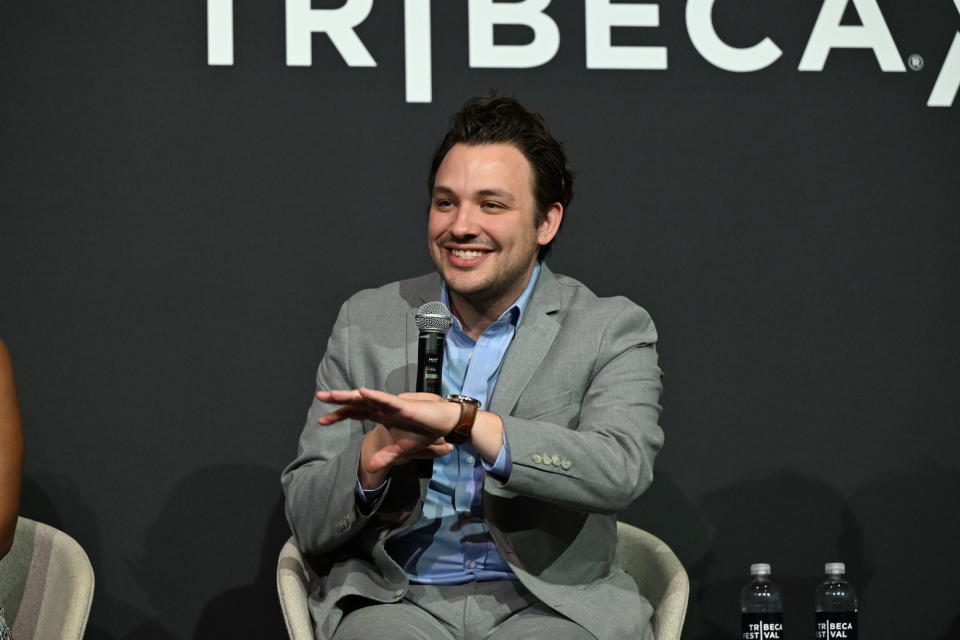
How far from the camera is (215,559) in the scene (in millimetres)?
3738

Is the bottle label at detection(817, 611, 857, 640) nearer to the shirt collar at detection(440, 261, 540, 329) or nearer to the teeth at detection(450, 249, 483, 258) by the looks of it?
the shirt collar at detection(440, 261, 540, 329)

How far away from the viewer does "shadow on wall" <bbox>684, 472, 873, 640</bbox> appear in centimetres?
388

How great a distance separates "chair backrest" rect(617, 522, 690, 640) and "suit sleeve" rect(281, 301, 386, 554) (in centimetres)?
73

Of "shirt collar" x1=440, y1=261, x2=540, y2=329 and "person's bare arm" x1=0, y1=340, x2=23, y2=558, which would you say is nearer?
"person's bare arm" x1=0, y1=340, x2=23, y2=558

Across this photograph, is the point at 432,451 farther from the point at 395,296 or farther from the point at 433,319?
the point at 395,296

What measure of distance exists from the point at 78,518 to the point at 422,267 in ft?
4.19

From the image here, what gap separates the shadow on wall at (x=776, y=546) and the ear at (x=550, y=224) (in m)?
1.26

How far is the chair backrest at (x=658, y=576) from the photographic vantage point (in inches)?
110

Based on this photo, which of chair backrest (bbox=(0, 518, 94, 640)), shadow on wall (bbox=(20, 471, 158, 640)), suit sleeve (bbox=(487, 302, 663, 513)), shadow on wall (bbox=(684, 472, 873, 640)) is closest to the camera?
suit sleeve (bbox=(487, 302, 663, 513))

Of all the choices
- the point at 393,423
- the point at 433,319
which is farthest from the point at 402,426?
the point at 433,319

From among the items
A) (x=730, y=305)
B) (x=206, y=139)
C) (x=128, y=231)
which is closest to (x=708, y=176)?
(x=730, y=305)

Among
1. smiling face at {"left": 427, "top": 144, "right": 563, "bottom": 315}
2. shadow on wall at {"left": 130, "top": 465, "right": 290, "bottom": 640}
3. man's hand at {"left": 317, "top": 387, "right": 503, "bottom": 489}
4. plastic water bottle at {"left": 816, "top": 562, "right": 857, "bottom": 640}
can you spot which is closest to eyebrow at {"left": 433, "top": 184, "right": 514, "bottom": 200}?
smiling face at {"left": 427, "top": 144, "right": 563, "bottom": 315}

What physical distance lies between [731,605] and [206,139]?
2165mm

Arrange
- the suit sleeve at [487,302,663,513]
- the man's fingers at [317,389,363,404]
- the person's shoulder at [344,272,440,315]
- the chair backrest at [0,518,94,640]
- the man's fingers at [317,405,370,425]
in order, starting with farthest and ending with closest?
the person's shoulder at [344,272,440,315] → the chair backrest at [0,518,94,640] → the suit sleeve at [487,302,663,513] → the man's fingers at [317,405,370,425] → the man's fingers at [317,389,363,404]
